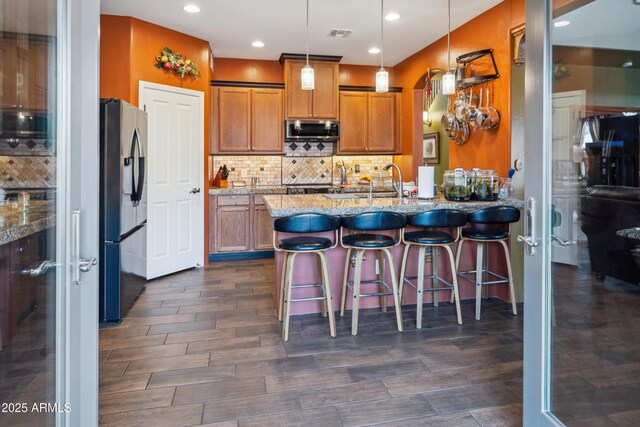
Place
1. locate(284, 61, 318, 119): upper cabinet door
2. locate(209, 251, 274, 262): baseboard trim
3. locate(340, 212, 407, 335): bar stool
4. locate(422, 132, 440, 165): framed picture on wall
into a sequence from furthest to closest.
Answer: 1. locate(422, 132, 440, 165): framed picture on wall
2. locate(284, 61, 318, 119): upper cabinet door
3. locate(209, 251, 274, 262): baseboard trim
4. locate(340, 212, 407, 335): bar stool

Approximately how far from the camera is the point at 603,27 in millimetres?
1444

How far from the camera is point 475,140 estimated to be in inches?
173

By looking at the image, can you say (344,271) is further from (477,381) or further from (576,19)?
(576,19)

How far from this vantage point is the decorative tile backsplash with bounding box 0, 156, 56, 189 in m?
1.02

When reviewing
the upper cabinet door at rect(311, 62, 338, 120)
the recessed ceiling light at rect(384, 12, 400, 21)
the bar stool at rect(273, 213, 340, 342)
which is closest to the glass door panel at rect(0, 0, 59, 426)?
the bar stool at rect(273, 213, 340, 342)

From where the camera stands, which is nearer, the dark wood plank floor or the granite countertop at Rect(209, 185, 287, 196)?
the dark wood plank floor

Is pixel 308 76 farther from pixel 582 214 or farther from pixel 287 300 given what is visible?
pixel 582 214

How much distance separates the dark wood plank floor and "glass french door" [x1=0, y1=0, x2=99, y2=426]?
2.64ft

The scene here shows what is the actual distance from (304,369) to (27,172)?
1876mm

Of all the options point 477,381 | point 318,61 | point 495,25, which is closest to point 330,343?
point 477,381

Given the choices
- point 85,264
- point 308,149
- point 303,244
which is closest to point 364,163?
point 308,149

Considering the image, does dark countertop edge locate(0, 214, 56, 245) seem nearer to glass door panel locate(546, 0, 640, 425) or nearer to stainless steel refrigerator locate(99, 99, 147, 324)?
glass door panel locate(546, 0, 640, 425)

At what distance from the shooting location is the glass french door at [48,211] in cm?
108

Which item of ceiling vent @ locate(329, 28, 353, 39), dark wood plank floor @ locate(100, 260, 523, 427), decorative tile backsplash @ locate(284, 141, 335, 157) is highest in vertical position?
ceiling vent @ locate(329, 28, 353, 39)
